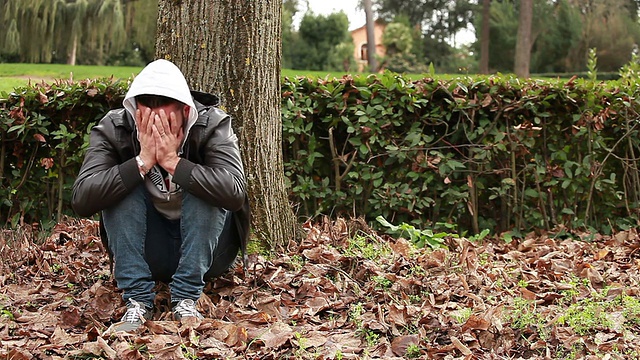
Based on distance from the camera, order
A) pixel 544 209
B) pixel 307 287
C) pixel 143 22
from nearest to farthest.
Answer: pixel 307 287
pixel 544 209
pixel 143 22

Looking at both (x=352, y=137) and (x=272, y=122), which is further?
(x=352, y=137)

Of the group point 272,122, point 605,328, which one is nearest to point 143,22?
point 272,122

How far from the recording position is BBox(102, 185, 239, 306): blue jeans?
10.9ft

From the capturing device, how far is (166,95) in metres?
3.29

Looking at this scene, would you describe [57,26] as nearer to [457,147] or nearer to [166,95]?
[457,147]

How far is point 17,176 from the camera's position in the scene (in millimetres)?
5914

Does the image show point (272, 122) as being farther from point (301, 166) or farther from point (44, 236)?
point (44, 236)

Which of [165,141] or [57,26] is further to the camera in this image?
[57,26]

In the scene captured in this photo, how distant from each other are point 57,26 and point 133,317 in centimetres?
2443

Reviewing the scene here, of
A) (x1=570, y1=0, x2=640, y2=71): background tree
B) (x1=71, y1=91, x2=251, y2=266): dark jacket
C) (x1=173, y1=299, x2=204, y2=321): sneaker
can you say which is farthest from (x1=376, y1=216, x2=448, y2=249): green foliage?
(x1=570, y1=0, x2=640, y2=71): background tree

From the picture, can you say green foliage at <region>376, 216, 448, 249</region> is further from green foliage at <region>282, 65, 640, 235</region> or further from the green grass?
the green grass

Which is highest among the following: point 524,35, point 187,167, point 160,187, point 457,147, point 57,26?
point 57,26

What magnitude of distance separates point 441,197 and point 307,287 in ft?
7.78

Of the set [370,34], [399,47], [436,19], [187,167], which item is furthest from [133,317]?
[436,19]
